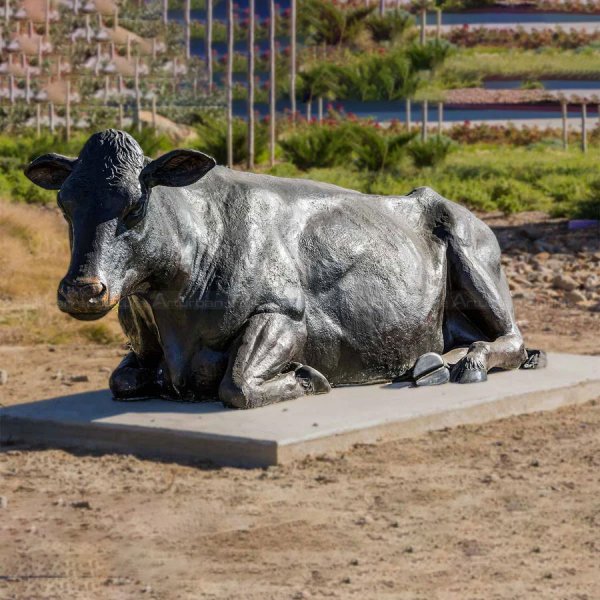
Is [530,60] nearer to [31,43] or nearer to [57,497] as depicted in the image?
[31,43]

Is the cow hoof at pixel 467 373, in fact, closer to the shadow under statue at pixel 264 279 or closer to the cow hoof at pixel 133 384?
the shadow under statue at pixel 264 279

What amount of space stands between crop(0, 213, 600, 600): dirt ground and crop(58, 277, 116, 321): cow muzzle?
2.33ft

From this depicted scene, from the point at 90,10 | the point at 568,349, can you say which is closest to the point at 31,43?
the point at 90,10

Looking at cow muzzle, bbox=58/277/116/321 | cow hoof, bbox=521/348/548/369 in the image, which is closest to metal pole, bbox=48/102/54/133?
cow hoof, bbox=521/348/548/369

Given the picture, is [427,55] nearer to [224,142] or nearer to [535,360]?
[224,142]

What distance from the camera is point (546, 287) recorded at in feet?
43.9

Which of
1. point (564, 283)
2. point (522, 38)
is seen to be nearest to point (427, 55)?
point (522, 38)

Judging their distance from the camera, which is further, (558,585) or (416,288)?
(416,288)

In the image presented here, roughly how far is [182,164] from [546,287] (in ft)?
24.5

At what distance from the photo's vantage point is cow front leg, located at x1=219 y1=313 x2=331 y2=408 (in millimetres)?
6719

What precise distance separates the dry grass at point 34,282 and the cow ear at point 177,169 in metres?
4.54

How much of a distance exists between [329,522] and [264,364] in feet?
5.08

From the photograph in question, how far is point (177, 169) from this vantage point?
653cm

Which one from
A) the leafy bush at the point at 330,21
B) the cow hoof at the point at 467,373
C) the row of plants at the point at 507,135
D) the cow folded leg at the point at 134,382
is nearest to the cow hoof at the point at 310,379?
the cow folded leg at the point at 134,382
